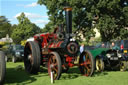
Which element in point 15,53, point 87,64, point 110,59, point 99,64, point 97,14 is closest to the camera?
point 87,64

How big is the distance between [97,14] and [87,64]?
53.6ft

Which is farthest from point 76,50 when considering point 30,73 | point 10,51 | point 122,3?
point 122,3

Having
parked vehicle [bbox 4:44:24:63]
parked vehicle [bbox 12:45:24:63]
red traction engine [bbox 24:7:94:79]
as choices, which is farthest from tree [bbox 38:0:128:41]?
red traction engine [bbox 24:7:94:79]

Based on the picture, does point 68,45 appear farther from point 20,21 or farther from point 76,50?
point 20,21

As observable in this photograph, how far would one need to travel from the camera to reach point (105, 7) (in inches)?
981

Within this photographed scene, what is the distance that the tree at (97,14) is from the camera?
24.1m

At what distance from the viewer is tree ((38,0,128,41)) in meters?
24.1

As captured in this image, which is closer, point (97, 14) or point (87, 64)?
point (87, 64)

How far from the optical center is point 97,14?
25.0m

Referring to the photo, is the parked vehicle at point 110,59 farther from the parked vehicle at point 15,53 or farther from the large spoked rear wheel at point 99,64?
the parked vehicle at point 15,53

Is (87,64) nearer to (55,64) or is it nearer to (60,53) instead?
(60,53)

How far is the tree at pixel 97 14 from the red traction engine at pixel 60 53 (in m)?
13.5

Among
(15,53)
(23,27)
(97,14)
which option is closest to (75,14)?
(97,14)

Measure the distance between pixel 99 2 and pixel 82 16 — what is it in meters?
3.32
